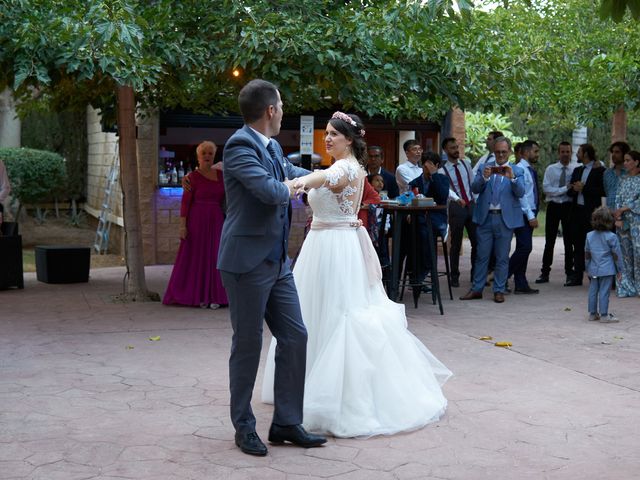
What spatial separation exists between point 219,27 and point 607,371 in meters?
4.94

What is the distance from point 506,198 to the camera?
1153 cm

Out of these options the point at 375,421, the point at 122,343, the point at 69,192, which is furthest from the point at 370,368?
the point at 69,192

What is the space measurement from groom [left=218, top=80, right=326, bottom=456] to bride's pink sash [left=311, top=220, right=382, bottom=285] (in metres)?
1.06

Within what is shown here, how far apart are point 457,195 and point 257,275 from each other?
26.4ft

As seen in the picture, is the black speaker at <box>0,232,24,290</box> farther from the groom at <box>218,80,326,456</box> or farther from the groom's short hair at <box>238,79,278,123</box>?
the groom's short hair at <box>238,79,278,123</box>

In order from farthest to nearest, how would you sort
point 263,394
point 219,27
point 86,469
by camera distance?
point 219,27 → point 263,394 → point 86,469

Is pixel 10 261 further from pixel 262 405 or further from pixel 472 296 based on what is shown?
pixel 262 405

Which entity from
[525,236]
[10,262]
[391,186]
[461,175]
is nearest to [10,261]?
[10,262]

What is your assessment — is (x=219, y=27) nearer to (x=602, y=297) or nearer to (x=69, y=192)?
(x=602, y=297)

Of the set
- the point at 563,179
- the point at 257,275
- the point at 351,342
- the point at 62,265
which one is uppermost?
the point at 563,179

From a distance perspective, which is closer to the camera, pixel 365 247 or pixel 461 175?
pixel 365 247

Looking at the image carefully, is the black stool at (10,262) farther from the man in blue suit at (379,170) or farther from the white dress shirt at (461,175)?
the white dress shirt at (461,175)

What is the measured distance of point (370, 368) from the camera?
5926 millimetres

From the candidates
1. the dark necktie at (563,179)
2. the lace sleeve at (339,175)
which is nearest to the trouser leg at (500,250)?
the dark necktie at (563,179)
